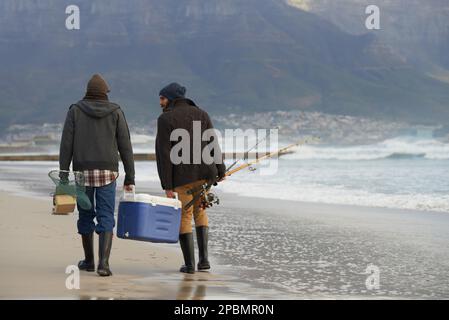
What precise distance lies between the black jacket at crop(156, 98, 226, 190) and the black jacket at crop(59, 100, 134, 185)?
0.32 m

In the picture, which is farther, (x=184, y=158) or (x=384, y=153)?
(x=384, y=153)

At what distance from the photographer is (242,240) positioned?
37.9ft

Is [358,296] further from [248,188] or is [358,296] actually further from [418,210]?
[248,188]

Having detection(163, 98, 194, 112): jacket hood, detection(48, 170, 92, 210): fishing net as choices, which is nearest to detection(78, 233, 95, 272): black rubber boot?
detection(48, 170, 92, 210): fishing net

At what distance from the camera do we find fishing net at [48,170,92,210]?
8281mm

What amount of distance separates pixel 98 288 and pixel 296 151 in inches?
3158

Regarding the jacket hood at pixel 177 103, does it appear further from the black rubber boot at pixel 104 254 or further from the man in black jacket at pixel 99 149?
the black rubber boot at pixel 104 254

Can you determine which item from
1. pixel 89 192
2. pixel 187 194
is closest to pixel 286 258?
pixel 187 194

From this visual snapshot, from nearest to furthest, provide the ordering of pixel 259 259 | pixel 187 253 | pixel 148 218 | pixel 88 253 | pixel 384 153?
pixel 148 218, pixel 88 253, pixel 187 253, pixel 259 259, pixel 384 153

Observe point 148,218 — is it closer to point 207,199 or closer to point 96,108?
point 207,199

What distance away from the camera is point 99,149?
8.28 meters

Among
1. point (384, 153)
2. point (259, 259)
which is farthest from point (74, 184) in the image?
point (384, 153)

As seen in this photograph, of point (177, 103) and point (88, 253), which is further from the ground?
point (177, 103)

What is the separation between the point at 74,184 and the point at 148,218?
0.65 metres
